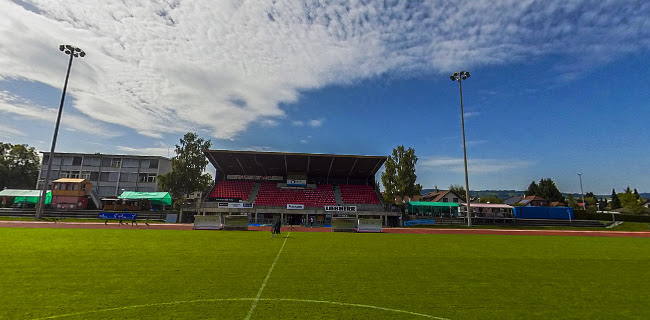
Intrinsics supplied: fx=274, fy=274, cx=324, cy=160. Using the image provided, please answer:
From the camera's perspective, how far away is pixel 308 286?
709cm

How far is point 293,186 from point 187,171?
1730 cm

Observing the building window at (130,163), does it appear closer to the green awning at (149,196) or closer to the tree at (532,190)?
the green awning at (149,196)

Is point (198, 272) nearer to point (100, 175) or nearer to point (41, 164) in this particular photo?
point (100, 175)

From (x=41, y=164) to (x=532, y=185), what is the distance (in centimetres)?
13095

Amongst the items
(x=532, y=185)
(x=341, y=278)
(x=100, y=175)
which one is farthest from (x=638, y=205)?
(x=100, y=175)

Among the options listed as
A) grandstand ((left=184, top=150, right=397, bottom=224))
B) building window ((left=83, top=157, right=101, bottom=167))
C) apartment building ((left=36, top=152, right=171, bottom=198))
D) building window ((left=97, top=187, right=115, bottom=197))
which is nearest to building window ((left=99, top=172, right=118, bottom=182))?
apartment building ((left=36, top=152, right=171, bottom=198))

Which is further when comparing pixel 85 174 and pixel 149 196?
pixel 85 174

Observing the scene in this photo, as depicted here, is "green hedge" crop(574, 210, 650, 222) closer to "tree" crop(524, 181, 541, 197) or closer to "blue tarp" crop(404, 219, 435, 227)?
"blue tarp" crop(404, 219, 435, 227)

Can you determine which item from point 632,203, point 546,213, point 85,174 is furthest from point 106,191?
point 632,203

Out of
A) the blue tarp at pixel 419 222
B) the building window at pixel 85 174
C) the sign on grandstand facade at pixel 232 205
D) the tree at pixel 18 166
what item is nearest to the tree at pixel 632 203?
the blue tarp at pixel 419 222

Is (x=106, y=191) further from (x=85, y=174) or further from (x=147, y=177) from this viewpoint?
(x=147, y=177)

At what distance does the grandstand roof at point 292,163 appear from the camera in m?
→ 40.9

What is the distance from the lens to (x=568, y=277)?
28.2 feet

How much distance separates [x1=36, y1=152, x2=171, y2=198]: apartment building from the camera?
5631 cm
